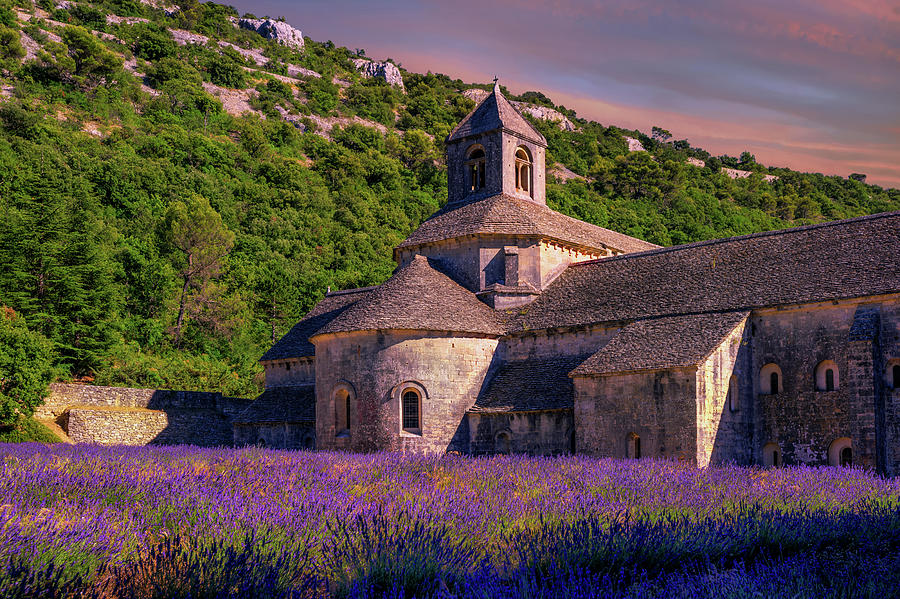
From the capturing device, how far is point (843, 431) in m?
22.3

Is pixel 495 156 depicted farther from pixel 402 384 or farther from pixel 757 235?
pixel 402 384

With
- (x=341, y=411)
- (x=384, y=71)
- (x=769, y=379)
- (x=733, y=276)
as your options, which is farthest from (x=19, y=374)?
(x=384, y=71)

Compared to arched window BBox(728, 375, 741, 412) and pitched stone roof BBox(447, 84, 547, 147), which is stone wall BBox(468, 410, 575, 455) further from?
pitched stone roof BBox(447, 84, 547, 147)

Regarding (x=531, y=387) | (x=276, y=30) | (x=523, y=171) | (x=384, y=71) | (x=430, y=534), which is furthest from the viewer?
(x=276, y=30)

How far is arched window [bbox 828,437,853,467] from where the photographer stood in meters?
22.3

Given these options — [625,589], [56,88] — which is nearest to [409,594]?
[625,589]

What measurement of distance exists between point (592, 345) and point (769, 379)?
5419mm

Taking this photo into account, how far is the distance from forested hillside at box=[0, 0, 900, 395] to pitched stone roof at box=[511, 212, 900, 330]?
21.4 m

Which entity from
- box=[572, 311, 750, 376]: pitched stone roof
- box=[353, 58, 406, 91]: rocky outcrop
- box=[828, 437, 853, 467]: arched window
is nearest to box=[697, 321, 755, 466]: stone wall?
box=[572, 311, 750, 376]: pitched stone roof

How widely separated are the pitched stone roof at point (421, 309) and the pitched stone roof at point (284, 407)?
195 inches

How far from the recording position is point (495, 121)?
1326 inches

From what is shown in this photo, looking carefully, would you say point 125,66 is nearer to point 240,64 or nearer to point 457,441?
point 240,64

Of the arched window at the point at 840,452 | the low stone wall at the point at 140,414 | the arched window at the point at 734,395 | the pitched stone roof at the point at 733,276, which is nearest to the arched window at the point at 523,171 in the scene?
the pitched stone roof at the point at 733,276

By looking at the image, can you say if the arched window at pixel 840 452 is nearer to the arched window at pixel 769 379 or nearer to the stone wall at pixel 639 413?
the arched window at pixel 769 379
